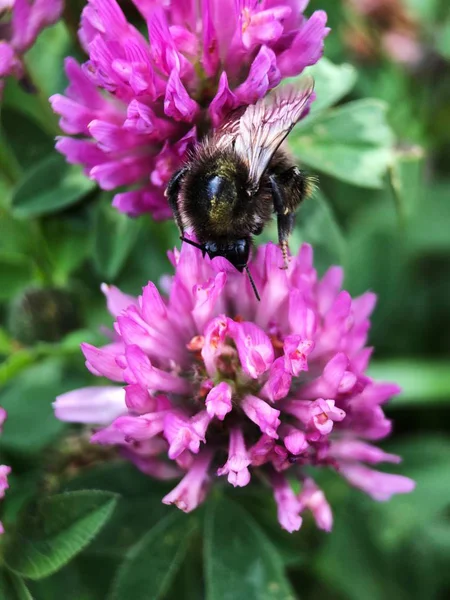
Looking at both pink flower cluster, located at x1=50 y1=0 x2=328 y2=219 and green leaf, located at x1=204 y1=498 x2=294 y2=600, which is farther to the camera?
green leaf, located at x1=204 y1=498 x2=294 y2=600

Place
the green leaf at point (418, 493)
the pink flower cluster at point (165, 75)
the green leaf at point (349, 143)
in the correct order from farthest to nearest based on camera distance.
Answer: the green leaf at point (418, 493)
the green leaf at point (349, 143)
the pink flower cluster at point (165, 75)

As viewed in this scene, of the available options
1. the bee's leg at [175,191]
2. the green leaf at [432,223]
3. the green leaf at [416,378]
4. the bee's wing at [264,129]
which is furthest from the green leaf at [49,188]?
the green leaf at [432,223]

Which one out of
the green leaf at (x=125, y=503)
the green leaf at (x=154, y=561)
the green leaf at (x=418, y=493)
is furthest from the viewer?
the green leaf at (x=418, y=493)

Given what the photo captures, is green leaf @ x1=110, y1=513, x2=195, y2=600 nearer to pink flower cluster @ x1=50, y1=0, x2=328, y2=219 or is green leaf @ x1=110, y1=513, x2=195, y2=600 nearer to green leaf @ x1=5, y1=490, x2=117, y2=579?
green leaf @ x1=5, y1=490, x2=117, y2=579

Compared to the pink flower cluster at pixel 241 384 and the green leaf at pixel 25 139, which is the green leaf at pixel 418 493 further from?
the green leaf at pixel 25 139

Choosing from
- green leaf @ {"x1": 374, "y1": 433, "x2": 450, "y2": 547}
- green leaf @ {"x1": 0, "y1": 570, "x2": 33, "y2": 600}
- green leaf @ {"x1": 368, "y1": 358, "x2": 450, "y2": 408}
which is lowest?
green leaf @ {"x1": 374, "y1": 433, "x2": 450, "y2": 547}

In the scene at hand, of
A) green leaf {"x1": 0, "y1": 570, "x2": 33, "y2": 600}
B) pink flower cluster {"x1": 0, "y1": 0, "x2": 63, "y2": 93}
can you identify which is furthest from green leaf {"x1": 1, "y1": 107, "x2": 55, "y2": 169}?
green leaf {"x1": 0, "y1": 570, "x2": 33, "y2": 600}

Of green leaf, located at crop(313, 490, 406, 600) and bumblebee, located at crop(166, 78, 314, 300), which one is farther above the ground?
bumblebee, located at crop(166, 78, 314, 300)
